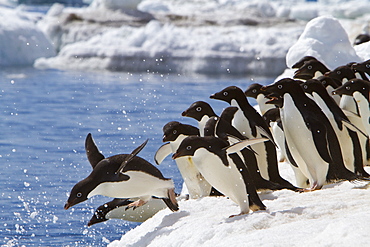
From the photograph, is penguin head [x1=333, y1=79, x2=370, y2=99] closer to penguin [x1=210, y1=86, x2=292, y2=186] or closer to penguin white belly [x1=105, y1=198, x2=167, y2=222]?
penguin [x1=210, y1=86, x2=292, y2=186]

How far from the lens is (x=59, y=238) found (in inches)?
193

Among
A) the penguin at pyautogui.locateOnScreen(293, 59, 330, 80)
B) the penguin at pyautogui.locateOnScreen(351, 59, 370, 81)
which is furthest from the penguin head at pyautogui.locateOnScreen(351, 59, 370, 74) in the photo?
the penguin at pyautogui.locateOnScreen(293, 59, 330, 80)

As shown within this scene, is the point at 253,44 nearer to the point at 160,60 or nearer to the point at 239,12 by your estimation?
the point at 160,60

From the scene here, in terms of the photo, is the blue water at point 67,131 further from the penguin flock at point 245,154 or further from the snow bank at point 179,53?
the snow bank at point 179,53

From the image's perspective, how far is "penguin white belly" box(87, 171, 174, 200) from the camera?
3947 mm

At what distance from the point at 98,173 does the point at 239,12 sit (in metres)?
25.8

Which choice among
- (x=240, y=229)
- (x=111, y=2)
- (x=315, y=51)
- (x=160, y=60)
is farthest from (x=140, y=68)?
(x=240, y=229)

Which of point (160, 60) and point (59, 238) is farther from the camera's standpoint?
point (160, 60)

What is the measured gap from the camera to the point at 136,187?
410 centimetres

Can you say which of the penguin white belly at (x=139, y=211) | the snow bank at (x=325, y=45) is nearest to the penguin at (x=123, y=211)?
the penguin white belly at (x=139, y=211)

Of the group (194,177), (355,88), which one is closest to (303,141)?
(194,177)

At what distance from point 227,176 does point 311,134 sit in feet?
3.12

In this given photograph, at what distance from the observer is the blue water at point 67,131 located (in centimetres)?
532

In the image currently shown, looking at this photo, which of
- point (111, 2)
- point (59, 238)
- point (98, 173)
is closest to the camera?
point (98, 173)
